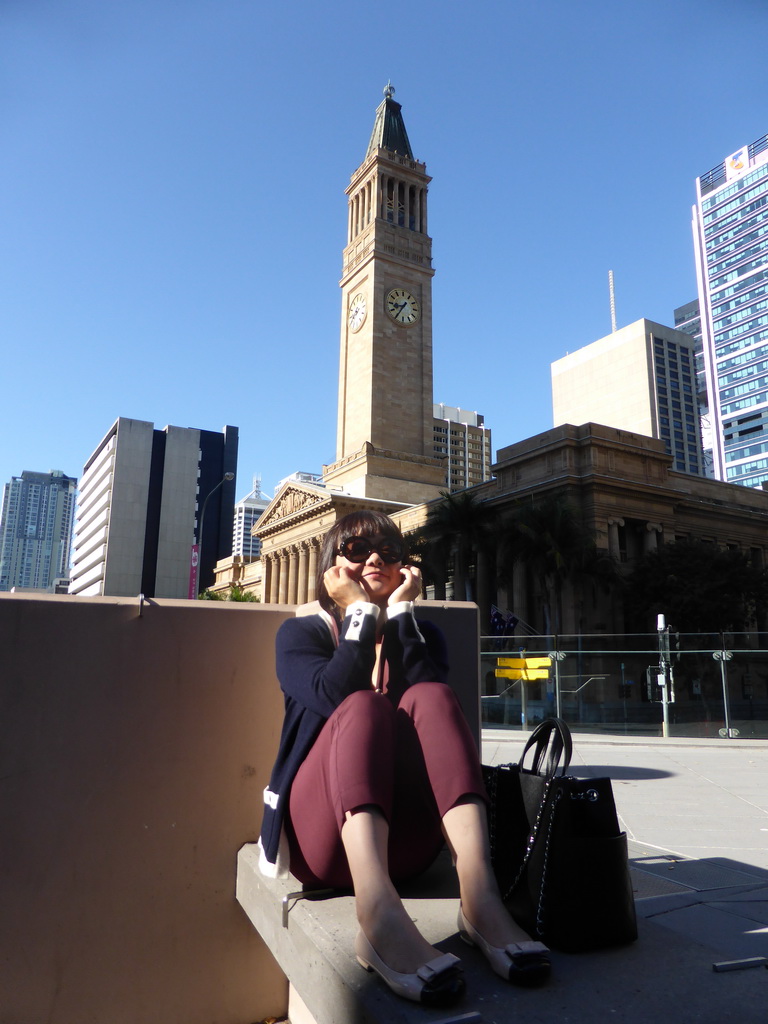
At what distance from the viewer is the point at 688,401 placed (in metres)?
141

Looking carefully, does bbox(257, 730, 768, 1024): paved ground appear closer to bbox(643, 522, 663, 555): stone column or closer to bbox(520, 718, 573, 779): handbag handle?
bbox(520, 718, 573, 779): handbag handle

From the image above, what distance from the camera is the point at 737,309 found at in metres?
116

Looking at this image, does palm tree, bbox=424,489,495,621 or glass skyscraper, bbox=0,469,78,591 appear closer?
palm tree, bbox=424,489,495,621

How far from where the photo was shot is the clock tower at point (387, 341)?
2322 inches

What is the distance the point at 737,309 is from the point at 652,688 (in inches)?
4461

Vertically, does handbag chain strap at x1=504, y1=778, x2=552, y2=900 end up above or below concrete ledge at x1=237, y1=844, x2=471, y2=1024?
above

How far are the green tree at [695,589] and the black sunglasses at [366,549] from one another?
31.7 m

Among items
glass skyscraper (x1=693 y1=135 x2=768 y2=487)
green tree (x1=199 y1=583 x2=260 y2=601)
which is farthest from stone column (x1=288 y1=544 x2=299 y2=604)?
glass skyscraper (x1=693 y1=135 x2=768 y2=487)

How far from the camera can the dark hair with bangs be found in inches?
126

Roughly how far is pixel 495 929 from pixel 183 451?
325 ft

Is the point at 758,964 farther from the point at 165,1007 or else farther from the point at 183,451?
the point at 183,451

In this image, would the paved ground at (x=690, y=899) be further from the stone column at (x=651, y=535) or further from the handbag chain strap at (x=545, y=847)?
the stone column at (x=651, y=535)

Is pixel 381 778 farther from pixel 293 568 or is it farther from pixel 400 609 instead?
pixel 293 568

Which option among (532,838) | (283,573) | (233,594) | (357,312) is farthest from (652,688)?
(357,312)
